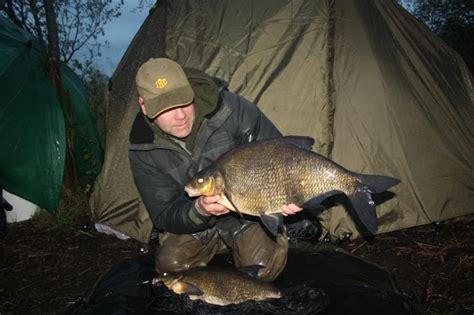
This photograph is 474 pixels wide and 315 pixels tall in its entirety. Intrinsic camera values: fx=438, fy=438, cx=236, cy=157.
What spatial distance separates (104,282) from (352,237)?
268 cm

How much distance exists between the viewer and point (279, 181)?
2959 millimetres

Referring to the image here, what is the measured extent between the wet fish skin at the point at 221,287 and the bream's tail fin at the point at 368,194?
2.86 feet

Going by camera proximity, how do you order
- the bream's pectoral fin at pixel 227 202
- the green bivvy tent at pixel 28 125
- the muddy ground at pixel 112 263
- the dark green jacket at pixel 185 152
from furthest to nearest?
1. the green bivvy tent at pixel 28 125
2. the muddy ground at pixel 112 263
3. the dark green jacket at pixel 185 152
4. the bream's pectoral fin at pixel 227 202

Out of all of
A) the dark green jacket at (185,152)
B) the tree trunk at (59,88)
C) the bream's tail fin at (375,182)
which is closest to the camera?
the bream's tail fin at (375,182)

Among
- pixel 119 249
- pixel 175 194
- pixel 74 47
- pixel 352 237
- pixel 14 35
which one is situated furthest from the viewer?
pixel 74 47

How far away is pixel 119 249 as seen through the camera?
5.23 metres

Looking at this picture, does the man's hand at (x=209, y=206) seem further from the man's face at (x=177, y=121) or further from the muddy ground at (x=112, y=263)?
the muddy ground at (x=112, y=263)

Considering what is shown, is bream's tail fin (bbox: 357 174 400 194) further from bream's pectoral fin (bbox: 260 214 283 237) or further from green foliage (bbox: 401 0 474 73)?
green foliage (bbox: 401 0 474 73)

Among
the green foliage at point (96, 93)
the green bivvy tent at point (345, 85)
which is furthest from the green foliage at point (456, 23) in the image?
the green foliage at point (96, 93)

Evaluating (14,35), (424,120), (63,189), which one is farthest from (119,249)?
(424,120)

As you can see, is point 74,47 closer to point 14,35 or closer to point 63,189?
point 14,35

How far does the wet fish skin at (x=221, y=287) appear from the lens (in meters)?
3.15

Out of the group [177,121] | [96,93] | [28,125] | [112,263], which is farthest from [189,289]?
[96,93]

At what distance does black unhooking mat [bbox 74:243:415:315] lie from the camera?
3.13 metres
